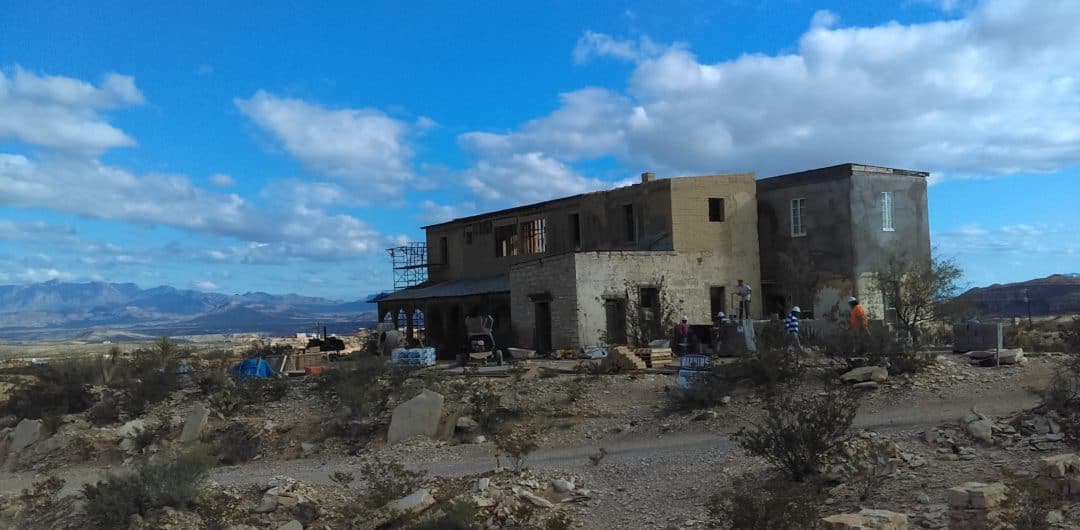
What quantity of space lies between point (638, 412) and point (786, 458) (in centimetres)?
687

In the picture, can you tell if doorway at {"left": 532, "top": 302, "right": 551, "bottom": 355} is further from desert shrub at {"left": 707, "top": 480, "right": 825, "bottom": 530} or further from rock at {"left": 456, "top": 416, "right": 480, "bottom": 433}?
desert shrub at {"left": 707, "top": 480, "right": 825, "bottom": 530}

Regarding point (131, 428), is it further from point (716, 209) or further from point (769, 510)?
point (716, 209)

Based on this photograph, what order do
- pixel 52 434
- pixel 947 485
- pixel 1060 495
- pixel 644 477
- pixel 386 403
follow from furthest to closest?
pixel 52 434, pixel 386 403, pixel 644 477, pixel 947 485, pixel 1060 495

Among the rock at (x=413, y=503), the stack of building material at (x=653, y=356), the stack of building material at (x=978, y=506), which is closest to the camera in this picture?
the stack of building material at (x=978, y=506)

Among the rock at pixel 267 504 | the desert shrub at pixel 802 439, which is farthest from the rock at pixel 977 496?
the rock at pixel 267 504

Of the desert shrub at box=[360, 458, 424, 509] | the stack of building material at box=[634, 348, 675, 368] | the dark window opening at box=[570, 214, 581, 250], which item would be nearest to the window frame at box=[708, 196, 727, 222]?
the dark window opening at box=[570, 214, 581, 250]

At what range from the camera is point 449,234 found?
141ft

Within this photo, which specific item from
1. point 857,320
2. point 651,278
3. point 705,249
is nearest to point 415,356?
point 651,278

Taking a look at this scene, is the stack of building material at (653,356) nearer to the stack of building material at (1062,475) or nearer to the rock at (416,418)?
the rock at (416,418)

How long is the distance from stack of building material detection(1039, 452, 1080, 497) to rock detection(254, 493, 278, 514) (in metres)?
10.4

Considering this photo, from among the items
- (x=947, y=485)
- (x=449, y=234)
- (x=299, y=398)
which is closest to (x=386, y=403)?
(x=299, y=398)

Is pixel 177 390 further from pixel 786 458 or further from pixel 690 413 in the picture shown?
pixel 786 458

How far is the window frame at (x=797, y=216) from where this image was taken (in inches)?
1223

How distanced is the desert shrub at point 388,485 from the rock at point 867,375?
8905 mm
